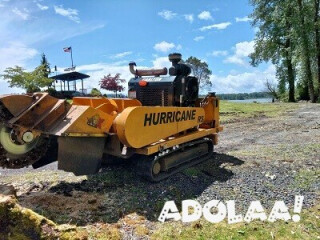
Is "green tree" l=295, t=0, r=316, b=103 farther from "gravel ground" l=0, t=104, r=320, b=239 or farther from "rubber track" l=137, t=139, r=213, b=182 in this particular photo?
"rubber track" l=137, t=139, r=213, b=182

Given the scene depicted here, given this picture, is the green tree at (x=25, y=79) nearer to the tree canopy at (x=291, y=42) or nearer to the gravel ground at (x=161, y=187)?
the tree canopy at (x=291, y=42)

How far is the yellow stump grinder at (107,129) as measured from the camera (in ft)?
18.9

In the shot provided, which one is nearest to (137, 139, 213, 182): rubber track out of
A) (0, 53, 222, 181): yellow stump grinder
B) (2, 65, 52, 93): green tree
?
(0, 53, 222, 181): yellow stump grinder

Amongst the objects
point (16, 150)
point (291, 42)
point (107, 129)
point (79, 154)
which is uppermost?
point (291, 42)

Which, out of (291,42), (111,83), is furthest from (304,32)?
(111,83)

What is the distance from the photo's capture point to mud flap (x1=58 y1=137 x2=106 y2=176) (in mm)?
5980

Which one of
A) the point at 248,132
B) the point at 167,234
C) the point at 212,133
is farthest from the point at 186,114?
the point at 248,132

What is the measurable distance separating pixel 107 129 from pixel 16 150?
5.07 ft

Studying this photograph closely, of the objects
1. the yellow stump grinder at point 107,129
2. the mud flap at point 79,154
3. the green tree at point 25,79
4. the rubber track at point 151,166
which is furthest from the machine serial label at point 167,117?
the green tree at point 25,79

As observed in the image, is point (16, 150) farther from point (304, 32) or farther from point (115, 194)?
point (304, 32)

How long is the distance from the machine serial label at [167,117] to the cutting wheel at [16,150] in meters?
1.89

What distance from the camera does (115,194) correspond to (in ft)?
20.8

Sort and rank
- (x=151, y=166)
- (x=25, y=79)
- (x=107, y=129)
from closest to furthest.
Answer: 1. (x=107, y=129)
2. (x=151, y=166)
3. (x=25, y=79)

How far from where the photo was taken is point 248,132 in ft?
49.1
